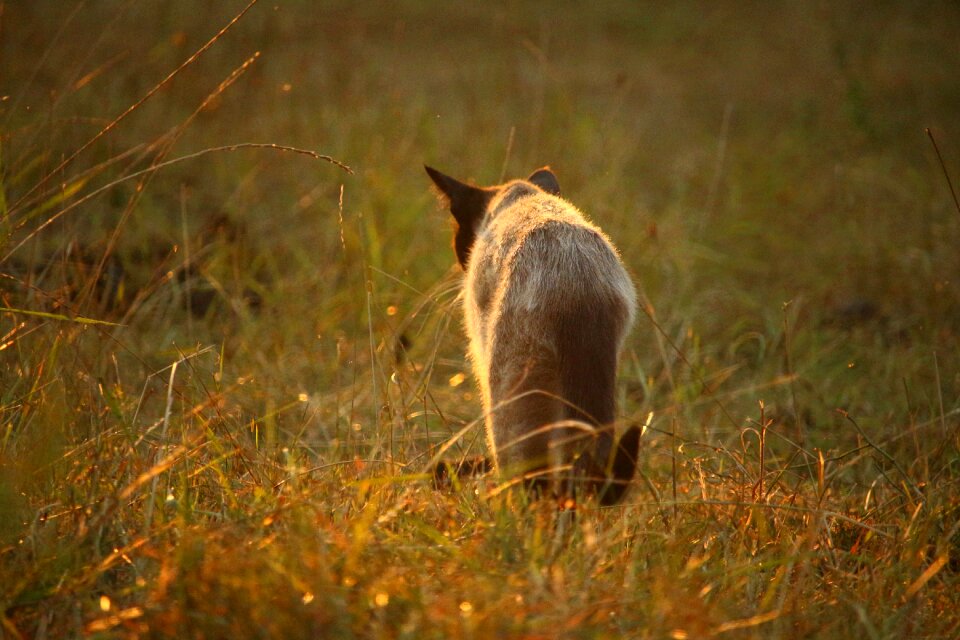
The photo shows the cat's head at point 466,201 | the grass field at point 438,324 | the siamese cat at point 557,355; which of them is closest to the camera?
the grass field at point 438,324

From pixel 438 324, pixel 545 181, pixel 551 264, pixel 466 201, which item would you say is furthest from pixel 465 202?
pixel 551 264

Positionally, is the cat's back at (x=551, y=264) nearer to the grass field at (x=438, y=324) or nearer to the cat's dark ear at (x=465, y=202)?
the grass field at (x=438, y=324)

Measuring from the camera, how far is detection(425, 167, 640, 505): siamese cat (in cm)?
216

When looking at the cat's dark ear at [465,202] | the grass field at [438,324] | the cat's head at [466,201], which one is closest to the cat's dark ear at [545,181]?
the cat's head at [466,201]

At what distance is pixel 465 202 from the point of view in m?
3.24

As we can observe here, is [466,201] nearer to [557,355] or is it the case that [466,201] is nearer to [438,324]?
[438,324]

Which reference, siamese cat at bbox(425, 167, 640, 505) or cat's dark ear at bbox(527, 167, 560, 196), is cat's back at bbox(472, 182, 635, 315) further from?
cat's dark ear at bbox(527, 167, 560, 196)

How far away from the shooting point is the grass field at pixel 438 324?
6.15 feet

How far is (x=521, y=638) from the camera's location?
1583 millimetres

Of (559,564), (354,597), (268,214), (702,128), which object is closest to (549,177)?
(559,564)

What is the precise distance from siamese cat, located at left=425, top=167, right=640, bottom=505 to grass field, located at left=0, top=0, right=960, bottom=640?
0.14 metres

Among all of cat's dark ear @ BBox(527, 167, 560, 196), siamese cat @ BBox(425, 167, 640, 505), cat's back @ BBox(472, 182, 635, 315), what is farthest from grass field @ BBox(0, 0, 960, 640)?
cat's dark ear @ BBox(527, 167, 560, 196)

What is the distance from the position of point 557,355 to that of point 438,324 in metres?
1.11

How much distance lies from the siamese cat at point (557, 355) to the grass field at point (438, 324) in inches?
5.7
